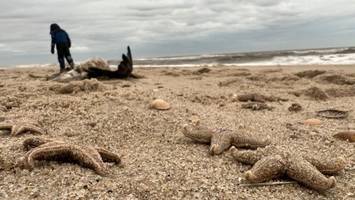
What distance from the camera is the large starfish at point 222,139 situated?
18.0 ft

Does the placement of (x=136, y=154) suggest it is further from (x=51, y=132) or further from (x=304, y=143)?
(x=304, y=143)

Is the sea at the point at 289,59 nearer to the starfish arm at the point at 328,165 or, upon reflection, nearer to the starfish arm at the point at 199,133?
the starfish arm at the point at 199,133

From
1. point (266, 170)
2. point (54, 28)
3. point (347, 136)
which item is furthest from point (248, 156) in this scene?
point (54, 28)

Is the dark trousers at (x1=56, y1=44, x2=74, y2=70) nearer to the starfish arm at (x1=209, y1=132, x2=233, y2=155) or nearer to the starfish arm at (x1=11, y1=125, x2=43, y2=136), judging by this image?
the starfish arm at (x1=11, y1=125, x2=43, y2=136)

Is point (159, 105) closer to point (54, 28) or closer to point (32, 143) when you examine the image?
point (32, 143)

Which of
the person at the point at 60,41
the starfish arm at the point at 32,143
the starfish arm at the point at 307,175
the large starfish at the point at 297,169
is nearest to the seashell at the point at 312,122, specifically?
the large starfish at the point at 297,169

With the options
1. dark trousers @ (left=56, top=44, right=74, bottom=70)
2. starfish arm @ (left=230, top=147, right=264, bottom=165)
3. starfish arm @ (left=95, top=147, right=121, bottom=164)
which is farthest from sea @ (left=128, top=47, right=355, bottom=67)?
starfish arm @ (left=95, top=147, right=121, bottom=164)

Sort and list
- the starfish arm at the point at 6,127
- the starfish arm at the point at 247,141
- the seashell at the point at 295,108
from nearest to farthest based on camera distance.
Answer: the starfish arm at the point at 247,141 < the starfish arm at the point at 6,127 < the seashell at the point at 295,108

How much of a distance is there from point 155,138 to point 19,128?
1.82 metres

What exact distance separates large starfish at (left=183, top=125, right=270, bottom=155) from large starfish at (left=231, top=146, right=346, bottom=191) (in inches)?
27.8

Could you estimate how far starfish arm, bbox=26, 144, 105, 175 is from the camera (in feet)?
15.1

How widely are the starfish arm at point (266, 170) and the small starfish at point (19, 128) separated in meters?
3.08

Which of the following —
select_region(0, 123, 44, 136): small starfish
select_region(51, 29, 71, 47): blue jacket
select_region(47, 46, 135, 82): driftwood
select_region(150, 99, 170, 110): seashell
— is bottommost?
select_region(150, 99, 170, 110): seashell

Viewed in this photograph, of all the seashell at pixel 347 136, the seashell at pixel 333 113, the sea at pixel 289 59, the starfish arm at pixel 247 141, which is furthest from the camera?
the sea at pixel 289 59
